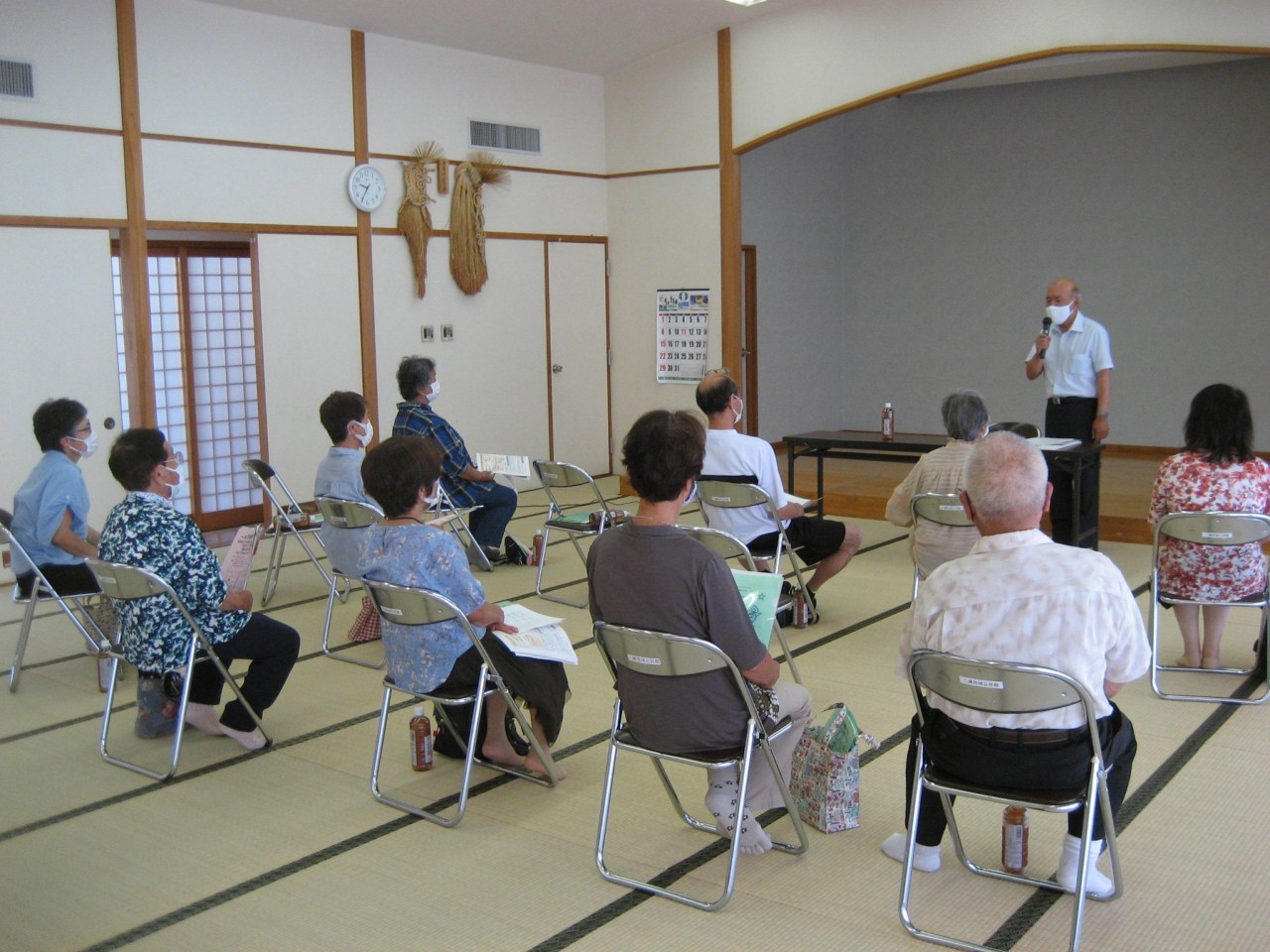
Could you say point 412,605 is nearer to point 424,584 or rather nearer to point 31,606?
point 424,584

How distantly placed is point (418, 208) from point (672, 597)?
6240 mm

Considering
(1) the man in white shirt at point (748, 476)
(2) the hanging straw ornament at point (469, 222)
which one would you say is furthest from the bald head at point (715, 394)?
(2) the hanging straw ornament at point (469, 222)

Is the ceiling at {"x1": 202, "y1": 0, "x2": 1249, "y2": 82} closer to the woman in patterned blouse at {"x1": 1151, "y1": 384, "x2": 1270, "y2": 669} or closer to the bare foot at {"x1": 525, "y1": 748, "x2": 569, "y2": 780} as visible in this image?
the woman in patterned blouse at {"x1": 1151, "y1": 384, "x2": 1270, "y2": 669}

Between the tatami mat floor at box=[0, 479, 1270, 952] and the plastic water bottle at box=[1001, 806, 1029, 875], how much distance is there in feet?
0.24

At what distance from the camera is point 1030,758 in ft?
8.23

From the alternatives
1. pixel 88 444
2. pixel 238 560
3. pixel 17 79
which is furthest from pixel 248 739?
pixel 17 79

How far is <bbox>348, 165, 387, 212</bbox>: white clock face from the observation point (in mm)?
8039

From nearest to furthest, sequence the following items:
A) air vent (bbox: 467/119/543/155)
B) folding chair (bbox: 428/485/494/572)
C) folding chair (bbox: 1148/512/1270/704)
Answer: folding chair (bbox: 1148/512/1270/704)
folding chair (bbox: 428/485/494/572)
air vent (bbox: 467/119/543/155)

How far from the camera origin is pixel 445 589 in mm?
3338

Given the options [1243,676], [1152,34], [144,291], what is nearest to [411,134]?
[144,291]

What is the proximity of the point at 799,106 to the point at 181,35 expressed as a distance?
4.06 metres

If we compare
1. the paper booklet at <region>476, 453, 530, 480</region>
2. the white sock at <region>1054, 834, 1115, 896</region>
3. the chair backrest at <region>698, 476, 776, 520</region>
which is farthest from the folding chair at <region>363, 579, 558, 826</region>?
the paper booklet at <region>476, 453, 530, 480</region>

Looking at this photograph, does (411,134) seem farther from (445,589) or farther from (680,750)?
(680,750)

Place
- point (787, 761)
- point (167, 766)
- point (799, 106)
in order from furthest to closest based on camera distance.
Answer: point (799, 106) < point (167, 766) < point (787, 761)
